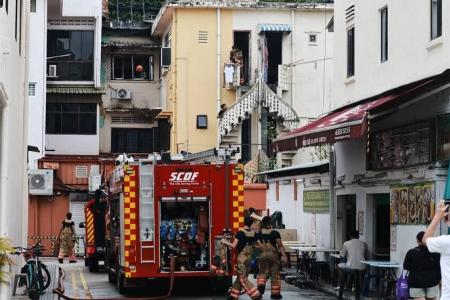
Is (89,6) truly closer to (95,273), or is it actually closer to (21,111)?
(95,273)

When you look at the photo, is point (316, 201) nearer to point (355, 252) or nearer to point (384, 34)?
point (355, 252)

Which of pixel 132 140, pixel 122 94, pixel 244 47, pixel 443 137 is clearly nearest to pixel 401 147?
pixel 443 137

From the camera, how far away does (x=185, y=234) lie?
66.7 feet

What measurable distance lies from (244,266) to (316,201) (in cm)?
780

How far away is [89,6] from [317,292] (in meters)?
23.2

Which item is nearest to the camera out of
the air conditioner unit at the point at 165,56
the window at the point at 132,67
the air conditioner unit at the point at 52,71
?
the air conditioner unit at the point at 165,56

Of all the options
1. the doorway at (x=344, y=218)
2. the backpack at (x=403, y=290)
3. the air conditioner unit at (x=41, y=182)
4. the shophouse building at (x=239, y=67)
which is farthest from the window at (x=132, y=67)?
the backpack at (x=403, y=290)

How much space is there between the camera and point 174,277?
789 inches

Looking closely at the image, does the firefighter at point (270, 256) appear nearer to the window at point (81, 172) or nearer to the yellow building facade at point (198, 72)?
the yellow building facade at point (198, 72)

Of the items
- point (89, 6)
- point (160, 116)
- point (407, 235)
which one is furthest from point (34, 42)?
point (407, 235)

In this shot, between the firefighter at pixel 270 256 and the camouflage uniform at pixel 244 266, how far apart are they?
27.8 inches

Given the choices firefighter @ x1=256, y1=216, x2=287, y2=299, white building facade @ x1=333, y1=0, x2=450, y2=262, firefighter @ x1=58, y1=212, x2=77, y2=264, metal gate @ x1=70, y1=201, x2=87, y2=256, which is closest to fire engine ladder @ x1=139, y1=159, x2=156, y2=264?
firefighter @ x1=256, y1=216, x2=287, y2=299

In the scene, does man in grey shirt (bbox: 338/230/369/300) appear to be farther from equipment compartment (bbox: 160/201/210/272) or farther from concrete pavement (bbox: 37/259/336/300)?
equipment compartment (bbox: 160/201/210/272)

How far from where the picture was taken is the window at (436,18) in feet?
57.0
